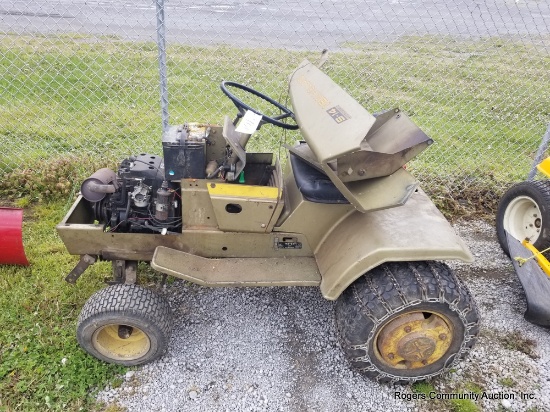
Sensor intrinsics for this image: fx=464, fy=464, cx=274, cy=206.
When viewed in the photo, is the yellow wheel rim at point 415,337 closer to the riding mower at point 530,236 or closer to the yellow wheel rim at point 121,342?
the riding mower at point 530,236

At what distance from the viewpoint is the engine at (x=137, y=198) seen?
10.0ft

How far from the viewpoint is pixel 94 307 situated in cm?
290

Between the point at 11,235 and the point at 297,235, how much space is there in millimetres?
2252

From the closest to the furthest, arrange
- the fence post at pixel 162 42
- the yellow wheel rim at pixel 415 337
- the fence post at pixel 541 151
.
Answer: the yellow wheel rim at pixel 415 337
the fence post at pixel 162 42
the fence post at pixel 541 151

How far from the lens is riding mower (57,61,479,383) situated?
2758mm

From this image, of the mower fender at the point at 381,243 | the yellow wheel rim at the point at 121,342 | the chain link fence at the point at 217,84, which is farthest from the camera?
the chain link fence at the point at 217,84

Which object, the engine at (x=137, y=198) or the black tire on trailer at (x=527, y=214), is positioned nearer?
the engine at (x=137, y=198)

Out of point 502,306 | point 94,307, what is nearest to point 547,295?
point 502,306

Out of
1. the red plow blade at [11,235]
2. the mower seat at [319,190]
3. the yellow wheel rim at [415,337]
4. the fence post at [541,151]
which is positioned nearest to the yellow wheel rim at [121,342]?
the red plow blade at [11,235]

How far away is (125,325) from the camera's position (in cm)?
299

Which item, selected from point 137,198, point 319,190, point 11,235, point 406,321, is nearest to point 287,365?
point 406,321

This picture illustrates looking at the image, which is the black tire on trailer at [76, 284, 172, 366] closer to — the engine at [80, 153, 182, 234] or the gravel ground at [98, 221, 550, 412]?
the gravel ground at [98, 221, 550, 412]

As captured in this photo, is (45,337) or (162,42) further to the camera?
(162,42)

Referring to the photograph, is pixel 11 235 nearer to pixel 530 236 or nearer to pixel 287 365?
pixel 287 365
